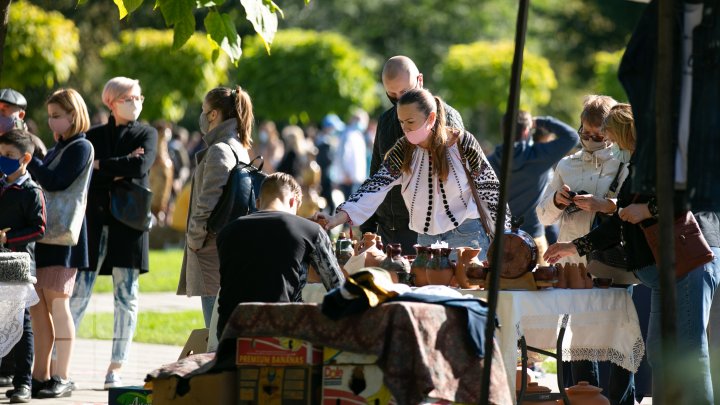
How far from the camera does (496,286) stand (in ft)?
15.6

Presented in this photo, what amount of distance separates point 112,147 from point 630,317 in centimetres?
394

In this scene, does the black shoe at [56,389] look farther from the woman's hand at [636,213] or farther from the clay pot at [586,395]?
the woman's hand at [636,213]

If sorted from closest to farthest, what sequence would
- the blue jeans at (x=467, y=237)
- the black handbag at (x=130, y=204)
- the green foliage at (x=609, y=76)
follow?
1. the blue jeans at (x=467, y=237)
2. the black handbag at (x=130, y=204)
3. the green foliage at (x=609, y=76)

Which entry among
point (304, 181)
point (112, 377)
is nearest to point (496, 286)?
point (112, 377)

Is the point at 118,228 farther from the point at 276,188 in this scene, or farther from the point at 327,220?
the point at 276,188

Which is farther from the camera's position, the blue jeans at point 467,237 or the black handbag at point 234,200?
the black handbag at point 234,200

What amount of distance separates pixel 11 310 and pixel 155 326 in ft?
15.0

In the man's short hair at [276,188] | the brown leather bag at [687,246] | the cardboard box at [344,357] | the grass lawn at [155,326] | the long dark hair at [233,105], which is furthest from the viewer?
the grass lawn at [155,326]

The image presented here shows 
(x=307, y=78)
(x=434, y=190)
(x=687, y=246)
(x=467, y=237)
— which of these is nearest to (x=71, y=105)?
(x=434, y=190)

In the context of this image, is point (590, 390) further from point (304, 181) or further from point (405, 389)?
point (304, 181)

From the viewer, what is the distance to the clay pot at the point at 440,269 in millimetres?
6406


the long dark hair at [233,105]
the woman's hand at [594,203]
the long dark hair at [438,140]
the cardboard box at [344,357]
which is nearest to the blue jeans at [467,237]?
the long dark hair at [438,140]

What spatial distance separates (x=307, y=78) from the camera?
3819 cm

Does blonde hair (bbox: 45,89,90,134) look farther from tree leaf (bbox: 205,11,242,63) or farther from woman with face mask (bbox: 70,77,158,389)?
tree leaf (bbox: 205,11,242,63)
